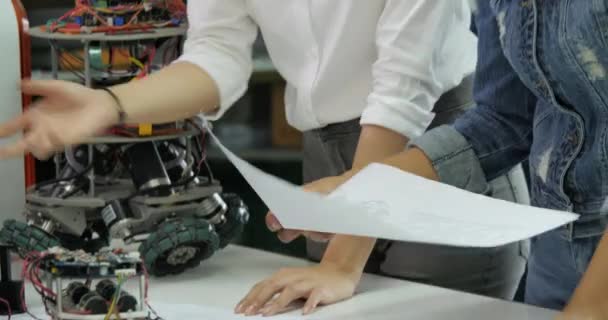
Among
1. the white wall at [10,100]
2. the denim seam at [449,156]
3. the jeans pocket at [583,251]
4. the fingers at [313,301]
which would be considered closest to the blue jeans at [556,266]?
the jeans pocket at [583,251]

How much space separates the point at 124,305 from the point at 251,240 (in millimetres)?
1914

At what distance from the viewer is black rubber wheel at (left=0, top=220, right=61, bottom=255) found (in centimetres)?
114

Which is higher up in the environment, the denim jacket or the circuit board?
the denim jacket

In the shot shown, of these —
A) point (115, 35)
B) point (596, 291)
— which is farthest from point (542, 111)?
point (115, 35)

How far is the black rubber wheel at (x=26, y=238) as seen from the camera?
1139 mm

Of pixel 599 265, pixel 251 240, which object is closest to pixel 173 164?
pixel 599 265

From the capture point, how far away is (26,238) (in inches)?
45.1

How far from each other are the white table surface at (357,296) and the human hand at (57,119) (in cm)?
21

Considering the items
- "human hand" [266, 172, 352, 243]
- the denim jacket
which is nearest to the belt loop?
the denim jacket

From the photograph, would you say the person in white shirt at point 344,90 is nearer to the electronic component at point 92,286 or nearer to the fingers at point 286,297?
the fingers at point 286,297

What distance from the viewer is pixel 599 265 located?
828 millimetres

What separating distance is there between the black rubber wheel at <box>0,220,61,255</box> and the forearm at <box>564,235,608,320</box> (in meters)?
0.60

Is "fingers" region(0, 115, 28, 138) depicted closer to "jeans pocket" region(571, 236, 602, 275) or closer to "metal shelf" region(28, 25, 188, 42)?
"metal shelf" region(28, 25, 188, 42)

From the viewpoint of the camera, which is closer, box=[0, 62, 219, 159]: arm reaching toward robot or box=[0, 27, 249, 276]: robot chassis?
box=[0, 62, 219, 159]: arm reaching toward robot
